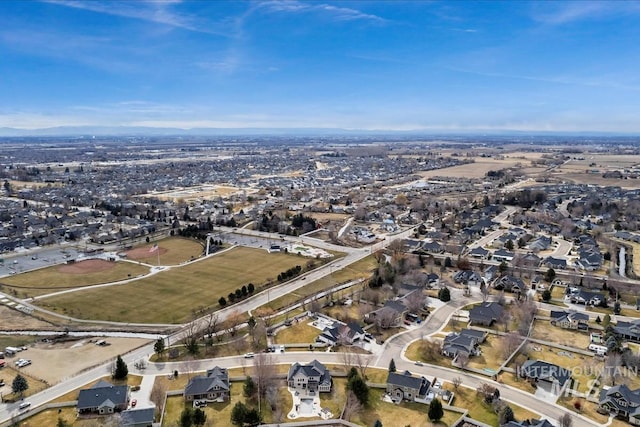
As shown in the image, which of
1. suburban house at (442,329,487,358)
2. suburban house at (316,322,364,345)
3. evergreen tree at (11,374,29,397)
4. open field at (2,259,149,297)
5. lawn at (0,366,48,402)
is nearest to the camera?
evergreen tree at (11,374,29,397)

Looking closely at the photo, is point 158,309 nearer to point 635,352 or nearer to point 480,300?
point 480,300

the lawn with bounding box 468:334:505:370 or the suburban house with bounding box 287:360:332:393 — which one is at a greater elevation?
the suburban house with bounding box 287:360:332:393

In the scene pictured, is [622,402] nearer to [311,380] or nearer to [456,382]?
[456,382]

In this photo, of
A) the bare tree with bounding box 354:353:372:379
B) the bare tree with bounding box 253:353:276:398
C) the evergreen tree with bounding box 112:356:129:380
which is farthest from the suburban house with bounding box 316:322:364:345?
the evergreen tree with bounding box 112:356:129:380

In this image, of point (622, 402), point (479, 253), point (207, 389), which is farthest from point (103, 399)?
point (479, 253)

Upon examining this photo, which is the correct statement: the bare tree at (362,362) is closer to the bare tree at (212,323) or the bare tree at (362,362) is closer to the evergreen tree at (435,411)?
the evergreen tree at (435,411)

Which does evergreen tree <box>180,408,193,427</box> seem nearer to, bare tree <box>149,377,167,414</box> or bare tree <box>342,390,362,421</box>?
bare tree <box>149,377,167,414</box>
